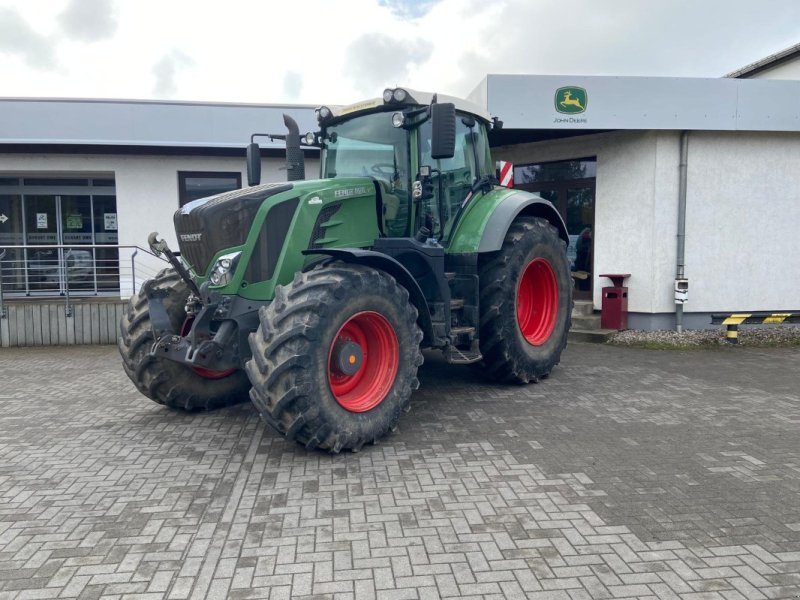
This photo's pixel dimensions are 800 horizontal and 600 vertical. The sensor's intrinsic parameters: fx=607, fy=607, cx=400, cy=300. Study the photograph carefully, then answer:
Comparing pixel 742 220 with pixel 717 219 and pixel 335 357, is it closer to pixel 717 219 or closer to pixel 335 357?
pixel 717 219

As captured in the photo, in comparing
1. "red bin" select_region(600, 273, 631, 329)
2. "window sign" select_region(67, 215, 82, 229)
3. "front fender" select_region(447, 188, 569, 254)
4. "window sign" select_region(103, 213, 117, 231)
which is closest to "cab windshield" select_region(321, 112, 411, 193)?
"front fender" select_region(447, 188, 569, 254)

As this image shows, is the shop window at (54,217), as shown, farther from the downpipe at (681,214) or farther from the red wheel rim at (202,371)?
the downpipe at (681,214)

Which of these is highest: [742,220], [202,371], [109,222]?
[109,222]

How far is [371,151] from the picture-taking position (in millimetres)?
5719

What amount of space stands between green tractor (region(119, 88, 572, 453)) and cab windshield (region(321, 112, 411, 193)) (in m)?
0.01

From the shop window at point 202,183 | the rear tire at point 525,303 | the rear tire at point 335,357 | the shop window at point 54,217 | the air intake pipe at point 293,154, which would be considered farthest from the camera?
the shop window at point 54,217

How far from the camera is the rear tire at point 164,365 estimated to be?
203 inches

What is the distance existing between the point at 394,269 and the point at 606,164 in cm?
647

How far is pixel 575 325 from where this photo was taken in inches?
393

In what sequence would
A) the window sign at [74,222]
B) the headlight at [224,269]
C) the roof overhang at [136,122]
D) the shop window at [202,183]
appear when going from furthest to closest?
the window sign at [74,222] < the shop window at [202,183] < the roof overhang at [136,122] < the headlight at [224,269]

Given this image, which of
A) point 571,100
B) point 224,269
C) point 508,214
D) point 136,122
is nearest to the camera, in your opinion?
point 224,269

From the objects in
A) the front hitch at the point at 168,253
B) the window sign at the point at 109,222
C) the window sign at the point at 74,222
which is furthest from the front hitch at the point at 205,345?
the window sign at the point at 74,222

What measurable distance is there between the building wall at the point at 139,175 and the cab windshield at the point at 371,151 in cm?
601

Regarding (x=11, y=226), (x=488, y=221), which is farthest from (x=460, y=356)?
(x=11, y=226)
